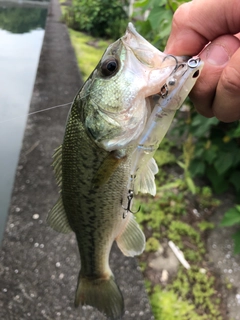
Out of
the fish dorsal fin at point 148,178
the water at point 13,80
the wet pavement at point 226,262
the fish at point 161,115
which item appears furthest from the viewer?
the water at point 13,80

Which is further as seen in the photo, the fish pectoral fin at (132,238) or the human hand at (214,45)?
the fish pectoral fin at (132,238)

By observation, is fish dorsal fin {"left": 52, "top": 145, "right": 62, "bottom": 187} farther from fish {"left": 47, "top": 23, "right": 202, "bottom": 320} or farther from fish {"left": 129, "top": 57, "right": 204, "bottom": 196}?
fish {"left": 129, "top": 57, "right": 204, "bottom": 196}

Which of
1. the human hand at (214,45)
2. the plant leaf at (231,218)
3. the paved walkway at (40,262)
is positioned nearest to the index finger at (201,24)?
the human hand at (214,45)


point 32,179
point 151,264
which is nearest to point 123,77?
point 151,264

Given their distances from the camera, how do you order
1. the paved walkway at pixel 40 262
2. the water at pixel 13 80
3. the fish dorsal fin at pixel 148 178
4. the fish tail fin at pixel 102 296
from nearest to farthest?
1. the fish dorsal fin at pixel 148 178
2. the fish tail fin at pixel 102 296
3. the paved walkway at pixel 40 262
4. the water at pixel 13 80

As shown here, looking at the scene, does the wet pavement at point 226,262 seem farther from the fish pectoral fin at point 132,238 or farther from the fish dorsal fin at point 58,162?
the fish dorsal fin at point 58,162

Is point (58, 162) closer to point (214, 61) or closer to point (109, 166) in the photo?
point (109, 166)

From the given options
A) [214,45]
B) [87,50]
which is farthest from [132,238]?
[87,50]

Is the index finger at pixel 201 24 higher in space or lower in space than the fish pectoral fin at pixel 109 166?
higher
